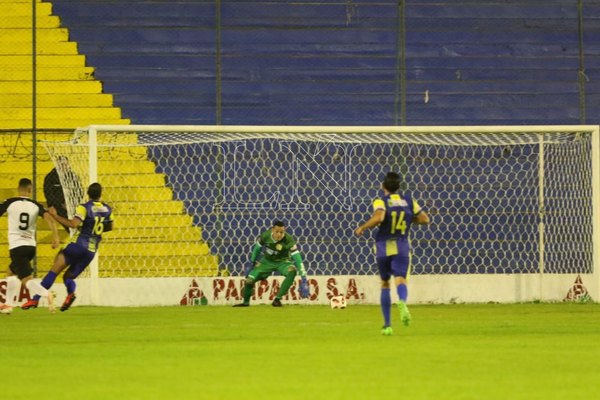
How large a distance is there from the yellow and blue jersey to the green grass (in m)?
0.86

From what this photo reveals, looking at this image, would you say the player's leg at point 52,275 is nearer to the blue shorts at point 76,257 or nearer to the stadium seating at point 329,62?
the blue shorts at point 76,257

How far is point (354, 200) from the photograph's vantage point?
22.7 metres

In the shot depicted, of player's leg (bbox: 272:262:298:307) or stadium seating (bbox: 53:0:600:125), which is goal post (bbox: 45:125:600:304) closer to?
player's leg (bbox: 272:262:298:307)

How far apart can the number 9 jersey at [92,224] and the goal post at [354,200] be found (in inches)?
107

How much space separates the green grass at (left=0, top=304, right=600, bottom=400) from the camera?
8648 mm

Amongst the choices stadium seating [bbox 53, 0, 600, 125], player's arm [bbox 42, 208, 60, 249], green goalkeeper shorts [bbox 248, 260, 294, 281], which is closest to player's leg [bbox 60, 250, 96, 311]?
player's arm [bbox 42, 208, 60, 249]

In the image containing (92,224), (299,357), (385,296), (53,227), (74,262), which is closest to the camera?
(299,357)

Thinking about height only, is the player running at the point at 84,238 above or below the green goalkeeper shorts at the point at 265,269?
above

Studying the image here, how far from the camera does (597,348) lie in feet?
39.3

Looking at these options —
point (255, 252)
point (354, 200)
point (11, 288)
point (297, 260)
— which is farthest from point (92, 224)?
point (354, 200)

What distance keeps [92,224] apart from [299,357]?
8339 mm

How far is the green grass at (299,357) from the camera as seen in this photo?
28.4 ft

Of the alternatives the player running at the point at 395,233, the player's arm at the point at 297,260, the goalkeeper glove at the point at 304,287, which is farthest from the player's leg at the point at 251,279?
the player running at the point at 395,233

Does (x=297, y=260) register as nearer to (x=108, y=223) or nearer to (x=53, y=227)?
(x=108, y=223)
